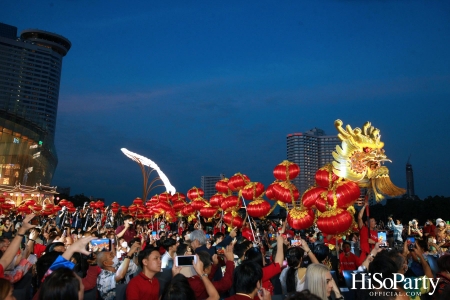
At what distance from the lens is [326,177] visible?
371 inches

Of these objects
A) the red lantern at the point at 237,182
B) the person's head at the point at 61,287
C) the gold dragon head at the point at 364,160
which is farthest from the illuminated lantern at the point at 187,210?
the person's head at the point at 61,287

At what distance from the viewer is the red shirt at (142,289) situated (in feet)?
13.5

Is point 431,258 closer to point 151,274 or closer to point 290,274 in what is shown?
point 290,274

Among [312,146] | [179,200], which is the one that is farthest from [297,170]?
[312,146]

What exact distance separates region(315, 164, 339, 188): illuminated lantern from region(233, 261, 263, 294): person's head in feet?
19.9

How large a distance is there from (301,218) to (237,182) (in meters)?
4.62

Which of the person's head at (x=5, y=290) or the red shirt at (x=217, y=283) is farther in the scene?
the red shirt at (x=217, y=283)

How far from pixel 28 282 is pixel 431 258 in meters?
5.87

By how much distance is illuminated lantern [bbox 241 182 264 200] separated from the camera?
13.3m

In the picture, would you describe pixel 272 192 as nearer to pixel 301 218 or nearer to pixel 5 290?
pixel 301 218

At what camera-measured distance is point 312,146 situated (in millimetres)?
77812

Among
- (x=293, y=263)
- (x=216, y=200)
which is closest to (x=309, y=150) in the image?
(x=216, y=200)

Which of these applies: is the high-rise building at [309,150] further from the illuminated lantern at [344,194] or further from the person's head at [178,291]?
the person's head at [178,291]

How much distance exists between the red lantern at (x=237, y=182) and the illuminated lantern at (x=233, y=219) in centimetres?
93
